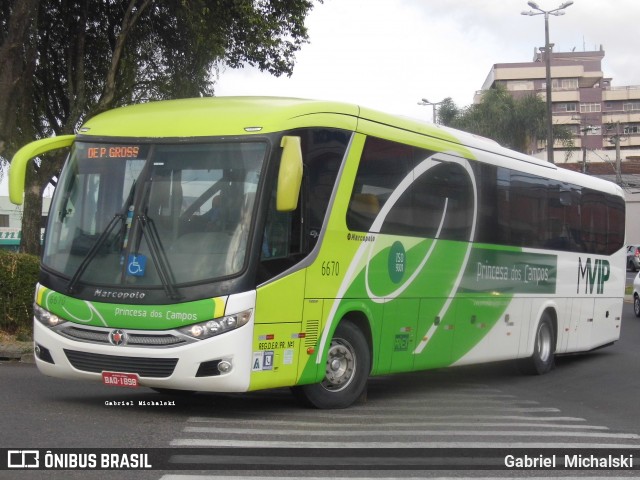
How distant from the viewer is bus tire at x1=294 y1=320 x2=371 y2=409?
1016 centimetres

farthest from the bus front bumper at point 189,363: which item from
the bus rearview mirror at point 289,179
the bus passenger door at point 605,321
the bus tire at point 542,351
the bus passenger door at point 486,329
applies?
the bus passenger door at point 605,321

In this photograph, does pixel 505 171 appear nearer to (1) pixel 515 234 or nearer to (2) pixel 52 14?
(1) pixel 515 234

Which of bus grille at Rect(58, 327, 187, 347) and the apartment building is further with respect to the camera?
the apartment building

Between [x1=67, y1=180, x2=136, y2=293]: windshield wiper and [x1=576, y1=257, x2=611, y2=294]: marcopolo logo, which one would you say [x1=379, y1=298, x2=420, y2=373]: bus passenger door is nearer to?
[x1=67, y1=180, x2=136, y2=293]: windshield wiper

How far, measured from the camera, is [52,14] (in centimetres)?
2177

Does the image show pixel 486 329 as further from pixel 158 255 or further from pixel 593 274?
pixel 158 255

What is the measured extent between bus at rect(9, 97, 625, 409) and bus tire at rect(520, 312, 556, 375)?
3.54 metres

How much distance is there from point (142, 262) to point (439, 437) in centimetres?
317

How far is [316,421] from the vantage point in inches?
372

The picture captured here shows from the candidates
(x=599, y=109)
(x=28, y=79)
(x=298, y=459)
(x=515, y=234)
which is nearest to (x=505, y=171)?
(x=515, y=234)

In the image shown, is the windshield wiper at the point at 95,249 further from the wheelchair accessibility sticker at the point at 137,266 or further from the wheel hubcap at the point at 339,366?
the wheel hubcap at the point at 339,366

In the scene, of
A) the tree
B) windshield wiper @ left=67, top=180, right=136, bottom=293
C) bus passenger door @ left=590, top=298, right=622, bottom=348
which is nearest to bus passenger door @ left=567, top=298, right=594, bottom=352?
bus passenger door @ left=590, top=298, right=622, bottom=348

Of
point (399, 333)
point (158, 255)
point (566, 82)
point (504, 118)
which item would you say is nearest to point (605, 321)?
point (399, 333)

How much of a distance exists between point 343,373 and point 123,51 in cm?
1382
